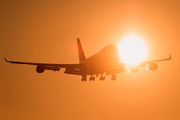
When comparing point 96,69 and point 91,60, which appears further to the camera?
point 91,60

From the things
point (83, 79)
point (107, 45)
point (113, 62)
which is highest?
point (107, 45)

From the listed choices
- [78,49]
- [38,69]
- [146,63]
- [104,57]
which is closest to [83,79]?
[104,57]

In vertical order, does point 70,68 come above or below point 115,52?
below

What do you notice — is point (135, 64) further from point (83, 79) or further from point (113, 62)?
point (83, 79)

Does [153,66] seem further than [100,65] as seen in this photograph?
Yes

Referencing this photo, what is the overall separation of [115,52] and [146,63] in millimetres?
8971

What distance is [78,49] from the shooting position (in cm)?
7694

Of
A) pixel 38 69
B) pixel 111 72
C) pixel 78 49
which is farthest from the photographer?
pixel 78 49

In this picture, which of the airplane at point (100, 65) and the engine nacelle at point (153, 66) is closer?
the airplane at point (100, 65)

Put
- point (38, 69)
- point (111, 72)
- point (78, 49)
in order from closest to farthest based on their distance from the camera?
point (38, 69) < point (111, 72) < point (78, 49)

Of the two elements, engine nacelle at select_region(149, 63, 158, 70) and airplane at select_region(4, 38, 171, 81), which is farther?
engine nacelle at select_region(149, 63, 158, 70)

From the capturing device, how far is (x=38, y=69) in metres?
48.4

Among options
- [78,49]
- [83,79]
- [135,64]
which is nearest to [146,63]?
[135,64]

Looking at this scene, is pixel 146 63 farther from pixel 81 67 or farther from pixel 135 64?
pixel 81 67
